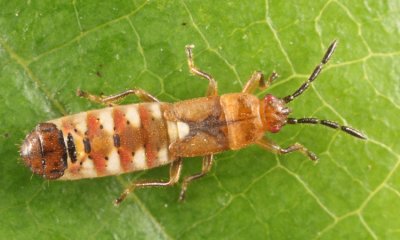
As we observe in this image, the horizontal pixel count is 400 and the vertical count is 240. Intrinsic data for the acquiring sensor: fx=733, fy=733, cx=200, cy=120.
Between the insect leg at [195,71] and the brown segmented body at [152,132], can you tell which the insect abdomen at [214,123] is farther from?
the insect leg at [195,71]

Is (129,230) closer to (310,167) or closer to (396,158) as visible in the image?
(310,167)

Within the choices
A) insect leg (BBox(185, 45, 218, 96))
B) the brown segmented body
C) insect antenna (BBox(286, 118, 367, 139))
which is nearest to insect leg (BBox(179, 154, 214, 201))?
the brown segmented body

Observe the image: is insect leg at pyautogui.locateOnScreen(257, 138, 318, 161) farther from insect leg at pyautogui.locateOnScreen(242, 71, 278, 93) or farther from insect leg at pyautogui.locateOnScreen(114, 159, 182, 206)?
insect leg at pyautogui.locateOnScreen(114, 159, 182, 206)

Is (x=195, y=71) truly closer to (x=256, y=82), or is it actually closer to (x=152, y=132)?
(x=256, y=82)

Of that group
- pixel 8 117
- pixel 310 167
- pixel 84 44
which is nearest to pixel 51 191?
pixel 8 117

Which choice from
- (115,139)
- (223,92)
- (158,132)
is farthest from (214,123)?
(115,139)

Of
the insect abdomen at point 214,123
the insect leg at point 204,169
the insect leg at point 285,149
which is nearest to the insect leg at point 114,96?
the insect abdomen at point 214,123
